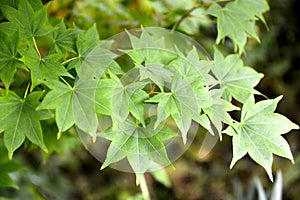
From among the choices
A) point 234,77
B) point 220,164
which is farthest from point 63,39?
point 220,164

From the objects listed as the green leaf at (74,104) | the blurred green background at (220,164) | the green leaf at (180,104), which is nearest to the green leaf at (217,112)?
the green leaf at (180,104)

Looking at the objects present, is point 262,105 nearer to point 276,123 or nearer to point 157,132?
point 276,123

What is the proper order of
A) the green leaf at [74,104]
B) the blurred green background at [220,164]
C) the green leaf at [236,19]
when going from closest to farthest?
the green leaf at [74,104] → the green leaf at [236,19] → the blurred green background at [220,164]

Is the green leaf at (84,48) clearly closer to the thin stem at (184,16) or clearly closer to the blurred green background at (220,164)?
the thin stem at (184,16)

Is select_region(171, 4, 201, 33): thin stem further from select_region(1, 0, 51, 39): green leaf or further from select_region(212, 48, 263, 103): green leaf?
select_region(1, 0, 51, 39): green leaf

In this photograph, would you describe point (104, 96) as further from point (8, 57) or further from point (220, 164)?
point (220, 164)

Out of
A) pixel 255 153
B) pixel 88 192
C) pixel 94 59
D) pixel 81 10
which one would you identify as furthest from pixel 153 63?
pixel 88 192
